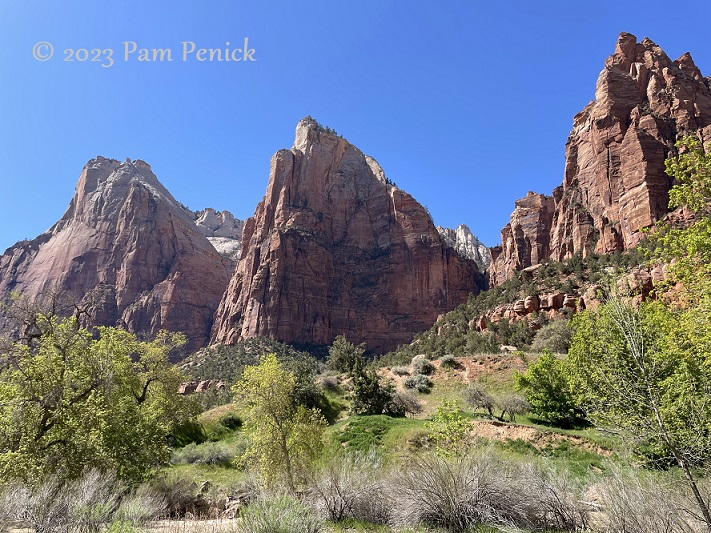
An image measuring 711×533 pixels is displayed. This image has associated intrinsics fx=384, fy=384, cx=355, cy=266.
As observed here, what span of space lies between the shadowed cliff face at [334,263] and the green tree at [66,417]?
81.3 metres

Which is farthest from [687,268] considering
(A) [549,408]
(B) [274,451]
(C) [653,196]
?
(C) [653,196]

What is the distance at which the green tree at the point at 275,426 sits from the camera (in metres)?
13.7

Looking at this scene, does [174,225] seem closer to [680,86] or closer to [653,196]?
[653,196]

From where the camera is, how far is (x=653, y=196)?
62.8 metres

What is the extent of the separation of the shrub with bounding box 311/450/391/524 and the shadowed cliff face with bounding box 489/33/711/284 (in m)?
65.7

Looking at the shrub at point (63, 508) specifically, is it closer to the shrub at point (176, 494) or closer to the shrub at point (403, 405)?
the shrub at point (176, 494)

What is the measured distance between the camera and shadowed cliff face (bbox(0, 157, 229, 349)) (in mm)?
113062

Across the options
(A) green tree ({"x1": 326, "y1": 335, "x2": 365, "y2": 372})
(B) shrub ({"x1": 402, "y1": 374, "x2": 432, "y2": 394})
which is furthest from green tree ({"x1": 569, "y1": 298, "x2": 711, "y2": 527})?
(A) green tree ({"x1": 326, "y1": 335, "x2": 365, "y2": 372})

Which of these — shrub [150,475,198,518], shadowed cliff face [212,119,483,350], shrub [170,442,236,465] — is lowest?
shrub [170,442,236,465]

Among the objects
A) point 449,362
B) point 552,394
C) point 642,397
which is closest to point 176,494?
point 642,397

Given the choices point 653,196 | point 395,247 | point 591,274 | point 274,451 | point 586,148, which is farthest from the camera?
point 395,247

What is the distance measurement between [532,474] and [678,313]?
5.65 meters

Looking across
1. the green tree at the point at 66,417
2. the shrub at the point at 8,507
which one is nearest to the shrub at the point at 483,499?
the shrub at the point at 8,507

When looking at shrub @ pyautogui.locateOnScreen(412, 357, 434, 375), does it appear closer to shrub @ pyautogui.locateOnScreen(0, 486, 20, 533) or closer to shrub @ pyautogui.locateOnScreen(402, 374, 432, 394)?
shrub @ pyautogui.locateOnScreen(402, 374, 432, 394)
